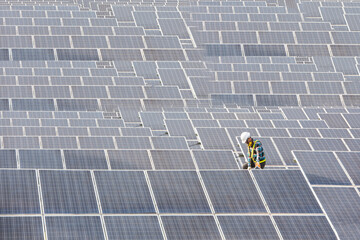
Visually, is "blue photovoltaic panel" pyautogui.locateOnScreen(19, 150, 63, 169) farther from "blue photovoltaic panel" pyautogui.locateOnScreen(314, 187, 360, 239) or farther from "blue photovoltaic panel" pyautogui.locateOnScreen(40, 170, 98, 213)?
"blue photovoltaic panel" pyautogui.locateOnScreen(314, 187, 360, 239)

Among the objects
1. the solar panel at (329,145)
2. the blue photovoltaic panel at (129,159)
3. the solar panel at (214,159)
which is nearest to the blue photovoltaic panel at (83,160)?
the blue photovoltaic panel at (129,159)

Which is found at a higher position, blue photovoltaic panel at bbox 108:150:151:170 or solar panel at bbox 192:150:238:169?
blue photovoltaic panel at bbox 108:150:151:170

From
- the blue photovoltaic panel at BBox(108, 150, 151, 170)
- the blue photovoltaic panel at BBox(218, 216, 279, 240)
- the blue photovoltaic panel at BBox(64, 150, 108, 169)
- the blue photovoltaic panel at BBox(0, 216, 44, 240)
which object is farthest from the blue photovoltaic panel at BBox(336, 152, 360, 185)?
the blue photovoltaic panel at BBox(0, 216, 44, 240)

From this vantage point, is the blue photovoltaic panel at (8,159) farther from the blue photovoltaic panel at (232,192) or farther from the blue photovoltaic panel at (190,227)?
the blue photovoltaic panel at (190,227)

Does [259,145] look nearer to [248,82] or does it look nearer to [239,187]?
[239,187]

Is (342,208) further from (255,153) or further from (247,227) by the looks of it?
(255,153)

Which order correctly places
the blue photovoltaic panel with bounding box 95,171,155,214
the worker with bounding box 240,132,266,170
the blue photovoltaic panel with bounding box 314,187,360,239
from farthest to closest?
the worker with bounding box 240,132,266,170, the blue photovoltaic panel with bounding box 314,187,360,239, the blue photovoltaic panel with bounding box 95,171,155,214
